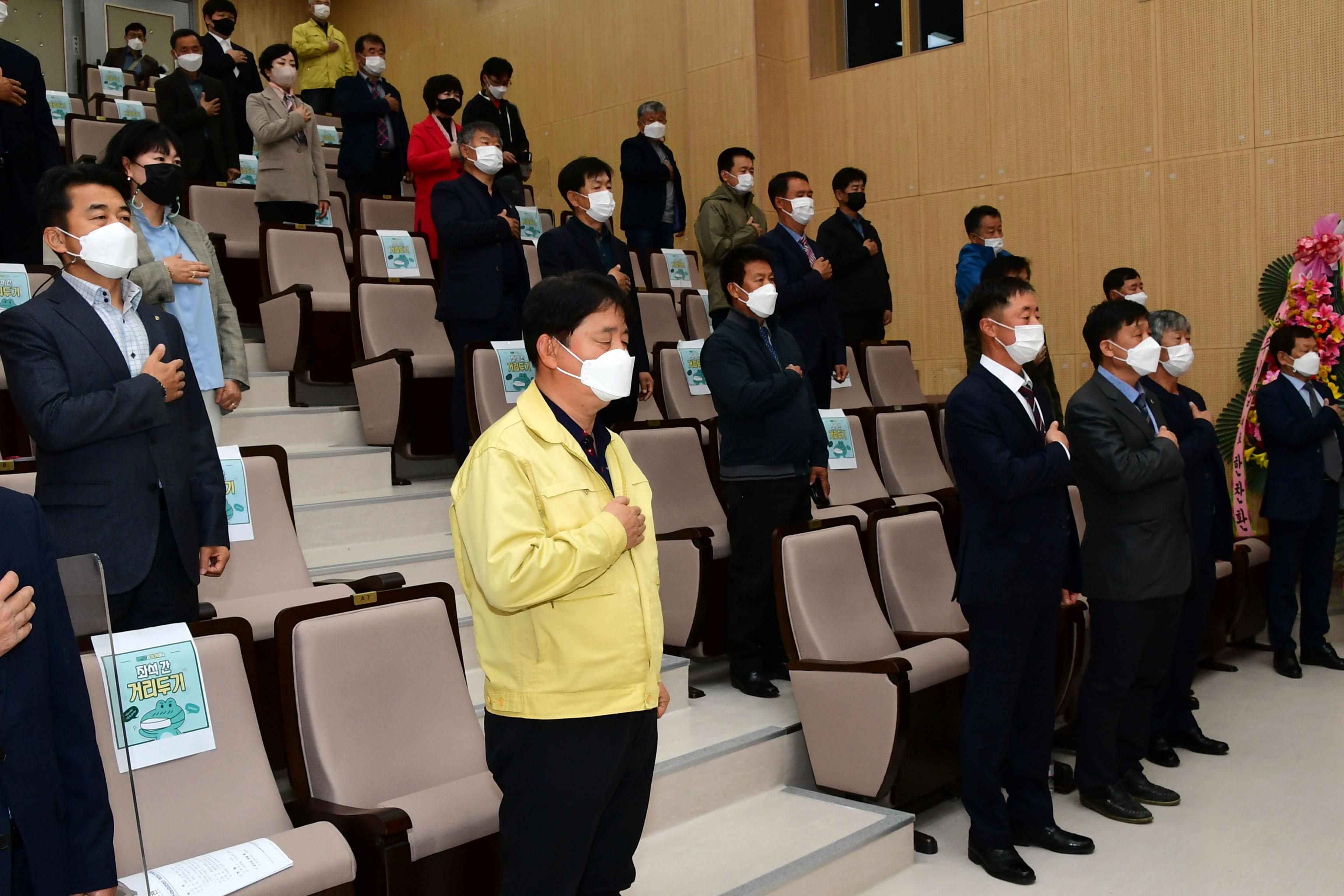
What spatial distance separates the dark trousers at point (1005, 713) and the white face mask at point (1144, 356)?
0.72m

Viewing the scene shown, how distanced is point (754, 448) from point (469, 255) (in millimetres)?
1345

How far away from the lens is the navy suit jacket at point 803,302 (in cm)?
429

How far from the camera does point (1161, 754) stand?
3.45 meters

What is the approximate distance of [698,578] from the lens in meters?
3.34

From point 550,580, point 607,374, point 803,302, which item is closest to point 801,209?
point 803,302

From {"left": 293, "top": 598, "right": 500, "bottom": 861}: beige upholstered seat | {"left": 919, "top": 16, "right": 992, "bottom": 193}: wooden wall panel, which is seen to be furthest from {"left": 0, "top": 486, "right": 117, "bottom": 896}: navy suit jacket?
{"left": 919, "top": 16, "right": 992, "bottom": 193}: wooden wall panel

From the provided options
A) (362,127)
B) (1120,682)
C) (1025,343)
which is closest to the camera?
(1025,343)

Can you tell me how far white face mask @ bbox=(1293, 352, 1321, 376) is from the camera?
4383 millimetres

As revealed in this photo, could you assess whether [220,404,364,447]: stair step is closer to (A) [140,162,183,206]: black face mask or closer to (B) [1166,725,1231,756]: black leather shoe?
(A) [140,162,183,206]: black face mask

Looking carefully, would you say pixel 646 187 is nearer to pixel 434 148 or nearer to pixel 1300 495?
pixel 434 148

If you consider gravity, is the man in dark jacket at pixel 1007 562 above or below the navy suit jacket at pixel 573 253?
below

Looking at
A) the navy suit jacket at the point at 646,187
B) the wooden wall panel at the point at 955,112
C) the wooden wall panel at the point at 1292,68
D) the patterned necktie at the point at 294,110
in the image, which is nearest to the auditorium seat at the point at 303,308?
the patterned necktie at the point at 294,110

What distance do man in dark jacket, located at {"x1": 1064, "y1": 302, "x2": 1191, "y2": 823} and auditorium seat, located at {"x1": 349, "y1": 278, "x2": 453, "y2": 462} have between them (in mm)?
2191

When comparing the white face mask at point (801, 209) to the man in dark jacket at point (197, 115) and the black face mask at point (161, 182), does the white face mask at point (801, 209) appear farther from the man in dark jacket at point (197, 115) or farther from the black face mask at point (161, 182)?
the man in dark jacket at point (197, 115)
